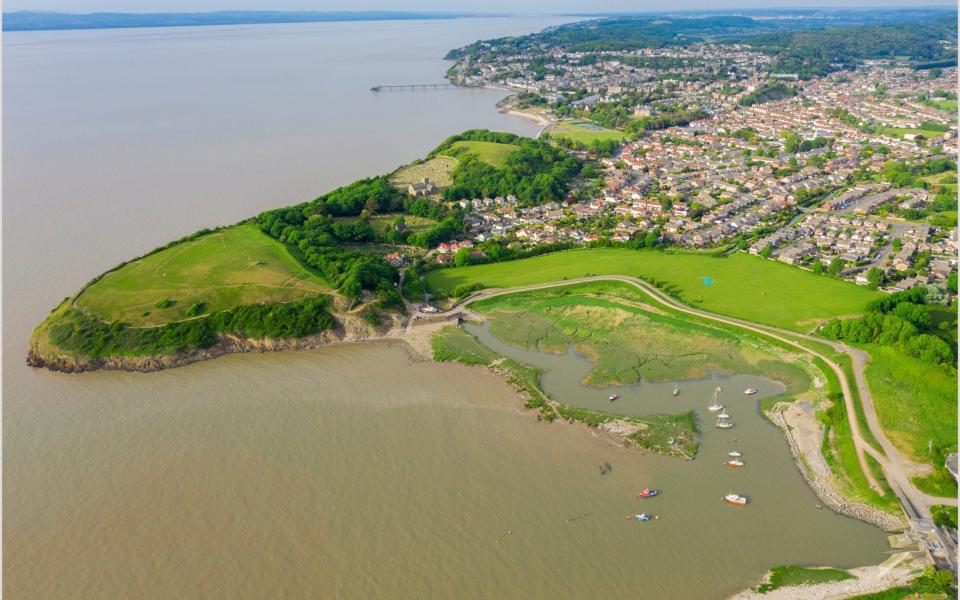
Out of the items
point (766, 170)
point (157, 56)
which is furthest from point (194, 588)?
point (157, 56)

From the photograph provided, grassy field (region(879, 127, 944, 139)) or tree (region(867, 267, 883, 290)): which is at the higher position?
grassy field (region(879, 127, 944, 139))

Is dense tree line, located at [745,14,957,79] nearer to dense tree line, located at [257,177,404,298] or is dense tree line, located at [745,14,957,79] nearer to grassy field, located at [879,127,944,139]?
grassy field, located at [879,127,944,139]

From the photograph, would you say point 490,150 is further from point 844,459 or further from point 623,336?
point 844,459

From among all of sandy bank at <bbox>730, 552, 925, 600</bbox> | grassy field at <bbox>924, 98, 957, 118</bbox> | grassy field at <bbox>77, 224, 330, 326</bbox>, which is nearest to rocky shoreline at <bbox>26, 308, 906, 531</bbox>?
sandy bank at <bbox>730, 552, 925, 600</bbox>

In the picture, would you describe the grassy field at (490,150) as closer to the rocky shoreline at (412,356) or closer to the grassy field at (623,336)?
the grassy field at (623,336)

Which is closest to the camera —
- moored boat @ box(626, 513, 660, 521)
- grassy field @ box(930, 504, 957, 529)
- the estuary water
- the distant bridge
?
the estuary water

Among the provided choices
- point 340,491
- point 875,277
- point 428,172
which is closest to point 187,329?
point 340,491

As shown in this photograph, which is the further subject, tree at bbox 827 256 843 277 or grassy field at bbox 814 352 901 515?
tree at bbox 827 256 843 277
